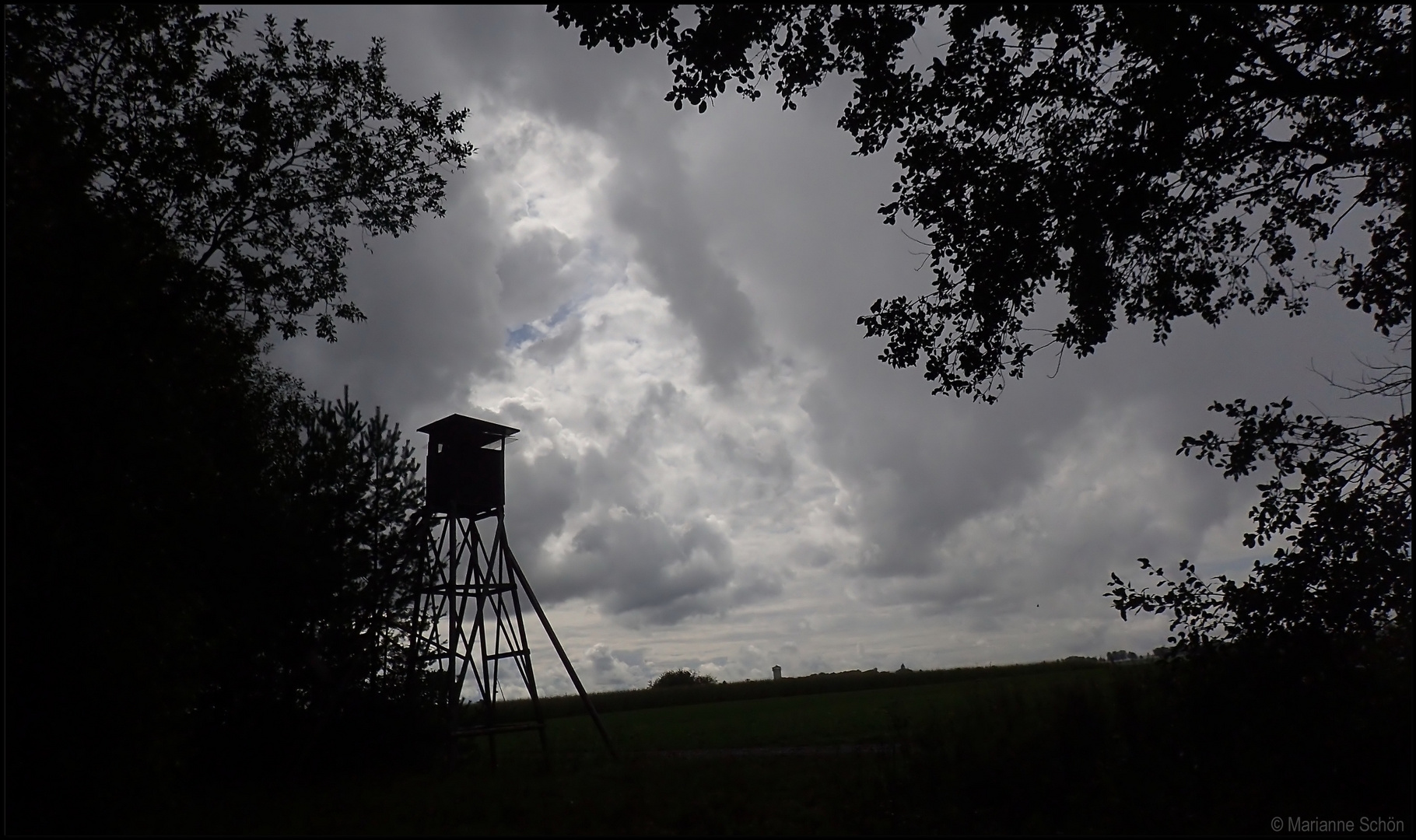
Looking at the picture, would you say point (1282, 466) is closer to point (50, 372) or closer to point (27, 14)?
point (50, 372)

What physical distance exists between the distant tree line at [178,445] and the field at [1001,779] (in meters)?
1.57

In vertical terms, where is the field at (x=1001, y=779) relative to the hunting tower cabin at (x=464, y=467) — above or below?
below

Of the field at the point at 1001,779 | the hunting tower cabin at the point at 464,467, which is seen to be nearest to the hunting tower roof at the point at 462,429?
the hunting tower cabin at the point at 464,467

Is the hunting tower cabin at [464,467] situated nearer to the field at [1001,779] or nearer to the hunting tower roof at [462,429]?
the hunting tower roof at [462,429]

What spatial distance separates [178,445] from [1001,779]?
42.5ft

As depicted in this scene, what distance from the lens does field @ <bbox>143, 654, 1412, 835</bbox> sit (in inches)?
427

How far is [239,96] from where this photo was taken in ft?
55.0

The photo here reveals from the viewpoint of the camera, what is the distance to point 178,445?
41.3 feet

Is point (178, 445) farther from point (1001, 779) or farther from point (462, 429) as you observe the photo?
point (1001, 779)

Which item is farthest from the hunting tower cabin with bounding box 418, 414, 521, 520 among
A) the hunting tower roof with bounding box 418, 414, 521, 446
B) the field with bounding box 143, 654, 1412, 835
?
the field with bounding box 143, 654, 1412, 835

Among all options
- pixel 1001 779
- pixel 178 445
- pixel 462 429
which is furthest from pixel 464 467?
pixel 1001 779

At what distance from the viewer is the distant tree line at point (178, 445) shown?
11.1m

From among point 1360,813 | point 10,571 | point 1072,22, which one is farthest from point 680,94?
point 1360,813

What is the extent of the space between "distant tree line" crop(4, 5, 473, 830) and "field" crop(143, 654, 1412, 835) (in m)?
1.57
